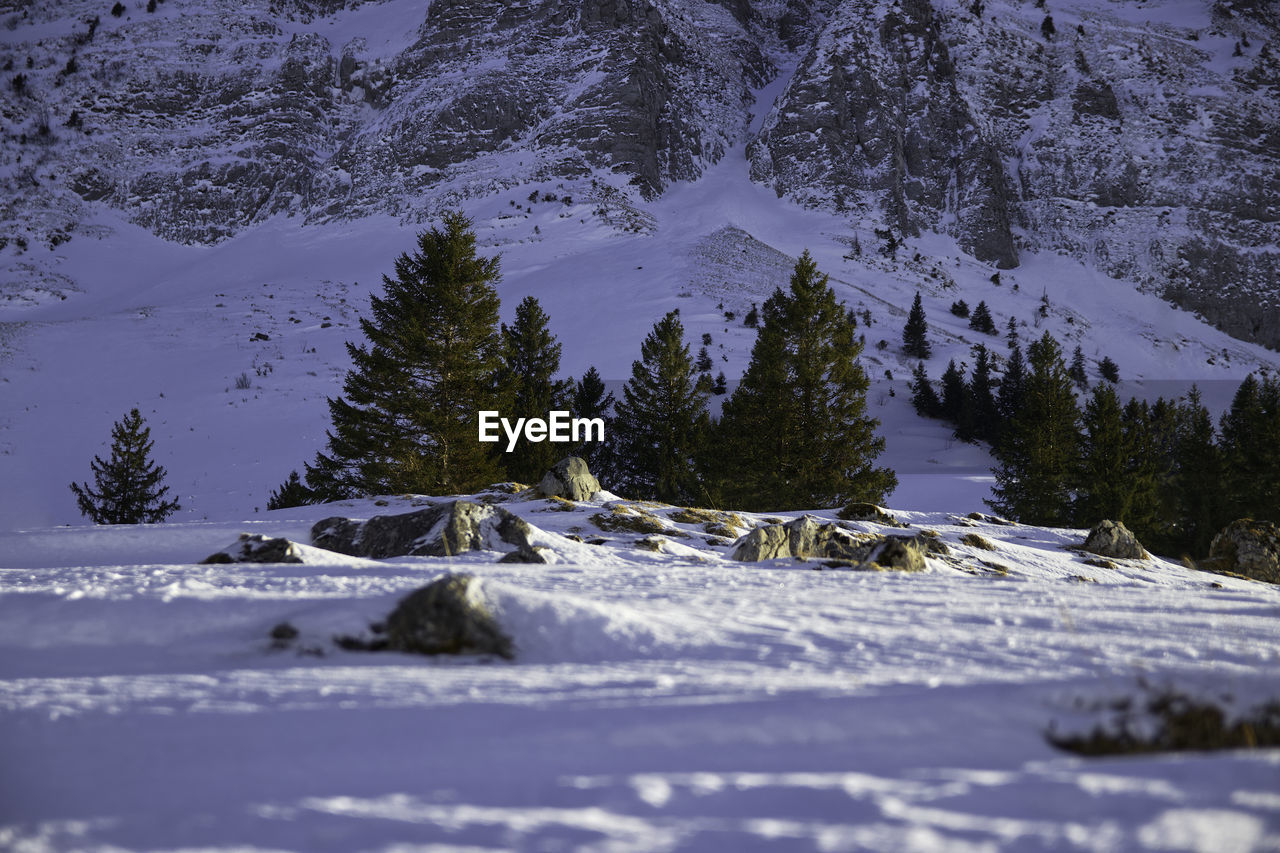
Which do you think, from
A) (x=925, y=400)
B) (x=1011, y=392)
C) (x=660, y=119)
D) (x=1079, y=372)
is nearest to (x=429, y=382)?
(x=925, y=400)

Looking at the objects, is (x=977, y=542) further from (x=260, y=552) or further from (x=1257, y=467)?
(x=1257, y=467)

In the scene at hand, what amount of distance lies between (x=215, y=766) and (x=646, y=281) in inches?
1923

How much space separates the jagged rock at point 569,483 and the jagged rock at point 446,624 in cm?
847

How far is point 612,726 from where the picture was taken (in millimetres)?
2447

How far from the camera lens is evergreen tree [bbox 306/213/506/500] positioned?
61.6 feet

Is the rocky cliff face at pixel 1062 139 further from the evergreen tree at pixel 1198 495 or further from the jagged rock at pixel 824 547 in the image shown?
the jagged rock at pixel 824 547

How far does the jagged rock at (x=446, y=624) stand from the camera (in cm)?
341

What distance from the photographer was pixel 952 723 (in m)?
2.43

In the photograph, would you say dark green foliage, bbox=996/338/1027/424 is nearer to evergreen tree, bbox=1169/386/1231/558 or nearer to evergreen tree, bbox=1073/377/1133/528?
evergreen tree, bbox=1169/386/1231/558

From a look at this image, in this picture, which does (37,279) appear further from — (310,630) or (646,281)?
(310,630)

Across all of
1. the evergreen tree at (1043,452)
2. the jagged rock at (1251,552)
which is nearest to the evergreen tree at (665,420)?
the evergreen tree at (1043,452)

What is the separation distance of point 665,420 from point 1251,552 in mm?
17982

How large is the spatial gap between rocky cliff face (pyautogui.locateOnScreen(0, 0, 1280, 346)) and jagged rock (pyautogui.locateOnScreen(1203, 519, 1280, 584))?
6740 centimetres

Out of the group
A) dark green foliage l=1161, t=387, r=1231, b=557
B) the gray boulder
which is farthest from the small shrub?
dark green foliage l=1161, t=387, r=1231, b=557
